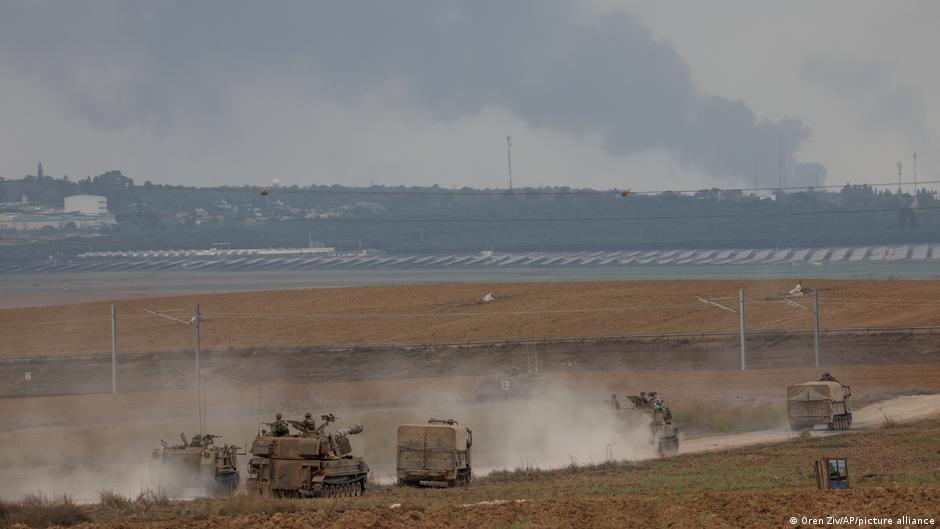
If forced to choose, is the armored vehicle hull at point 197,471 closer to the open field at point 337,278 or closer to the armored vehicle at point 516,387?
the armored vehicle at point 516,387

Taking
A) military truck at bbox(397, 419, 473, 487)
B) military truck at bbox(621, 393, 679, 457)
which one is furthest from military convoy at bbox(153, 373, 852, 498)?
military truck at bbox(621, 393, 679, 457)

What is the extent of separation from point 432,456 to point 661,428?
14362 millimetres

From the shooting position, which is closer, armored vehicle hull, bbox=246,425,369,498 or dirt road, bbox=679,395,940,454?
armored vehicle hull, bbox=246,425,369,498

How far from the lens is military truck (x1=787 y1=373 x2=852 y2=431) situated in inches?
2328

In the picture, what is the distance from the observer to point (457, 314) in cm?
10956

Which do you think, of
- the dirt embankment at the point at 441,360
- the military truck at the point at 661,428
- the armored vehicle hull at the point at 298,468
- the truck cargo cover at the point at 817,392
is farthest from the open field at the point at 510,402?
the truck cargo cover at the point at 817,392

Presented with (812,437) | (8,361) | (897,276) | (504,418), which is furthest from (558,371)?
(897,276)

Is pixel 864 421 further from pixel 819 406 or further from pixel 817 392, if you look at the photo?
pixel 819 406

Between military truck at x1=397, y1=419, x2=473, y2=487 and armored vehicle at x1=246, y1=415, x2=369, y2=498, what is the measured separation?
8.67 feet

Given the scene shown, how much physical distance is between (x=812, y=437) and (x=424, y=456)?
1977 centimetres

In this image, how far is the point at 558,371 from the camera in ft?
276

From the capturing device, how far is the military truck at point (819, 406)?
194ft

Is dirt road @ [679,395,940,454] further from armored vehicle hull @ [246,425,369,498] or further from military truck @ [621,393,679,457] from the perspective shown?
armored vehicle hull @ [246,425,369,498]

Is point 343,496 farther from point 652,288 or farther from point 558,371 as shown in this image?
point 652,288
